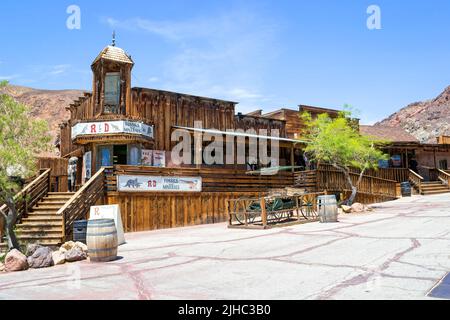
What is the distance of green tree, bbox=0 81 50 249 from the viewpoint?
1102 cm

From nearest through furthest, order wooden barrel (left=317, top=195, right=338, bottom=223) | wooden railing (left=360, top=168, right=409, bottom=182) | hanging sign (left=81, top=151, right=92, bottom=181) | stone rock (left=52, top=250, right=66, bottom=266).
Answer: stone rock (left=52, top=250, right=66, bottom=266) → wooden barrel (left=317, top=195, right=338, bottom=223) → hanging sign (left=81, top=151, right=92, bottom=181) → wooden railing (left=360, top=168, right=409, bottom=182)

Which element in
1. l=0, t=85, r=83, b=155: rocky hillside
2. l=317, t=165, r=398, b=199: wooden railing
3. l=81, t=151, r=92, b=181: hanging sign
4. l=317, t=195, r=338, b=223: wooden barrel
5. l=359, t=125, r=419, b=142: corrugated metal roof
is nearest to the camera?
l=317, t=195, r=338, b=223: wooden barrel

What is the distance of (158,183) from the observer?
16719 mm

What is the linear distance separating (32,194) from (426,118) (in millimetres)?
77657

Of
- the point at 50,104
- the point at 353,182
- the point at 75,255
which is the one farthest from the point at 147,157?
the point at 50,104

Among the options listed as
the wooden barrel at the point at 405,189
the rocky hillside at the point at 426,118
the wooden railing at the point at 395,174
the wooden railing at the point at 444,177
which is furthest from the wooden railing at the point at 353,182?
the rocky hillside at the point at 426,118

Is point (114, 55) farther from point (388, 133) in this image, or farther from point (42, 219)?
point (388, 133)

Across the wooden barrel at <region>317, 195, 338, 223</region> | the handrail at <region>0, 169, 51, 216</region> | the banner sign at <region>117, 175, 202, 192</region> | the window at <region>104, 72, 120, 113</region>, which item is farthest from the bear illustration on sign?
the wooden barrel at <region>317, 195, 338, 223</region>

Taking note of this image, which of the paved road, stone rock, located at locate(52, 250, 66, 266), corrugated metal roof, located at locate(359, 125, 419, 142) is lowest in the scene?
stone rock, located at locate(52, 250, 66, 266)

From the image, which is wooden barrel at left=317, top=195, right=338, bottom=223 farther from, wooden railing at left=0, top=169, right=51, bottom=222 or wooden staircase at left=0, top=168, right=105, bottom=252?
wooden railing at left=0, top=169, right=51, bottom=222

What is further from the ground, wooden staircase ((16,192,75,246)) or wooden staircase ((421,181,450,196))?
wooden staircase ((421,181,450,196))

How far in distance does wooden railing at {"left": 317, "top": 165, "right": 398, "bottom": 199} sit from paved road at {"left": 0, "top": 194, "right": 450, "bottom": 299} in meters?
10.3

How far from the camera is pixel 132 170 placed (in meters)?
16.3
